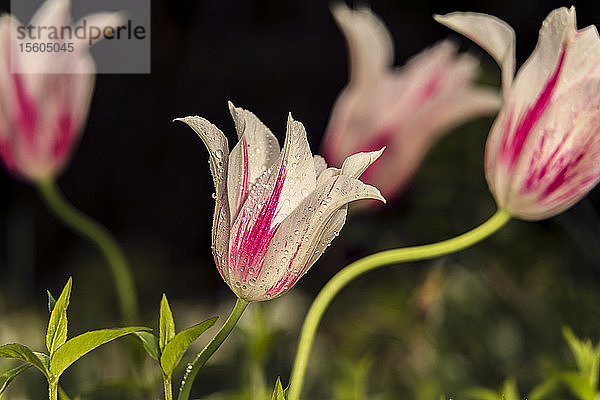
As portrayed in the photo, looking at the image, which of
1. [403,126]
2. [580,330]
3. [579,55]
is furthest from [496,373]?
[579,55]

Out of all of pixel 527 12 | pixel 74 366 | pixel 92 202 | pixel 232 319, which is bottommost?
pixel 92 202

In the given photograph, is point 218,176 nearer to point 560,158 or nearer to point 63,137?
point 560,158

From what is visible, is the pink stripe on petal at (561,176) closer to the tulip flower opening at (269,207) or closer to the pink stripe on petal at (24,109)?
the tulip flower opening at (269,207)

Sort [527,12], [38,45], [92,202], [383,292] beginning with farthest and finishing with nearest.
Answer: [92,202]
[527,12]
[383,292]
[38,45]

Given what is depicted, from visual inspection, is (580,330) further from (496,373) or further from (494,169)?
(494,169)

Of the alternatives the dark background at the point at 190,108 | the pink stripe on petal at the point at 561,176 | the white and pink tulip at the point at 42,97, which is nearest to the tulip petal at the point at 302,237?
the pink stripe on petal at the point at 561,176

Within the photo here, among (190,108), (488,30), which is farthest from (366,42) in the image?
(190,108)

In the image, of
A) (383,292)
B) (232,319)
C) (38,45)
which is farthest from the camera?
(383,292)
